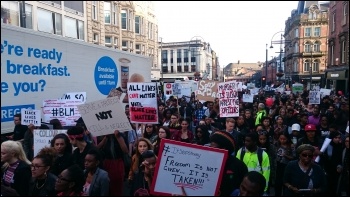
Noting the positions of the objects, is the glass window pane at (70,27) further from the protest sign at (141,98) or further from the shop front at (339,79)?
the shop front at (339,79)

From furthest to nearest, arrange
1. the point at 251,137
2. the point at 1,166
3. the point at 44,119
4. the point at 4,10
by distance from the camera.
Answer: the point at 4,10 < the point at 44,119 < the point at 251,137 < the point at 1,166

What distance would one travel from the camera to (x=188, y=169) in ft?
11.6

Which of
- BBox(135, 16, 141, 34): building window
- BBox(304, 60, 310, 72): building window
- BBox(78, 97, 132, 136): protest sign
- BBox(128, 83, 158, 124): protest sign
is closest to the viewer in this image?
BBox(78, 97, 132, 136): protest sign

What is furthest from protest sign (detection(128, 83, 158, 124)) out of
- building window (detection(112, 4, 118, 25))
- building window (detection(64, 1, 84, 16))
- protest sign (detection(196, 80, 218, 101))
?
building window (detection(112, 4, 118, 25))

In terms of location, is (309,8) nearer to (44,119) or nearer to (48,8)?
(48,8)

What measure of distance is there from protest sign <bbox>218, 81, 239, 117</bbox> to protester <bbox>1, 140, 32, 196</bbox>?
5.95 meters

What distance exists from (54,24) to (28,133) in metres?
21.1

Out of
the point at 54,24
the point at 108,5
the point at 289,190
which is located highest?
the point at 108,5

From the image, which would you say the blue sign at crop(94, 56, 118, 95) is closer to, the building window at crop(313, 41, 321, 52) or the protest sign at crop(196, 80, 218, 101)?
the protest sign at crop(196, 80, 218, 101)

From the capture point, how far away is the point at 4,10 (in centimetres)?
2205

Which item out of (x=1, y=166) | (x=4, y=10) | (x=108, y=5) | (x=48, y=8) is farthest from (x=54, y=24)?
(x=1, y=166)

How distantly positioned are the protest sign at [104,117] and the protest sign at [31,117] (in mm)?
2287

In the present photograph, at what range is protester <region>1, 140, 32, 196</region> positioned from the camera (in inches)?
160

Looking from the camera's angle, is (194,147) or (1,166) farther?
(1,166)
